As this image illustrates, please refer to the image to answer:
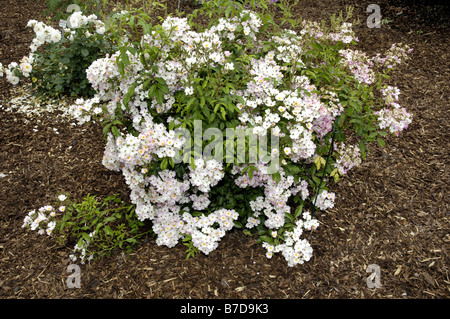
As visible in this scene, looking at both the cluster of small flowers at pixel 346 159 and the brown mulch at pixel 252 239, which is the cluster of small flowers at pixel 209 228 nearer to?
the brown mulch at pixel 252 239

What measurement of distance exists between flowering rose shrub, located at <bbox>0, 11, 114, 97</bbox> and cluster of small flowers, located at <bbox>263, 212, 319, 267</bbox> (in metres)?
2.73

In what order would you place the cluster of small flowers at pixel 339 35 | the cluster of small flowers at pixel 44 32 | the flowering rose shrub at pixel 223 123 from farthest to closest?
the cluster of small flowers at pixel 44 32 < the cluster of small flowers at pixel 339 35 < the flowering rose shrub at pixel 223 123

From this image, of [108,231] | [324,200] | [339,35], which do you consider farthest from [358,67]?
[108,231]

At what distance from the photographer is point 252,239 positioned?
2641 millimetres

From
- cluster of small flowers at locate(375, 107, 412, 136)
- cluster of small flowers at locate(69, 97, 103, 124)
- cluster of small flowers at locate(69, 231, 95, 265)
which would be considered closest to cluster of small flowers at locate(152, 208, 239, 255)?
cluster of small flowers at locate(69, 231, 95, 265)

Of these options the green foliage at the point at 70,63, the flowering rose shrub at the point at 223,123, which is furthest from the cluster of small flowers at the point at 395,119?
the green foliage at the point at 70,63

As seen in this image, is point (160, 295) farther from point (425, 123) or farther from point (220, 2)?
Result: point (425, 123)

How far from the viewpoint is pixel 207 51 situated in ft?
7.52

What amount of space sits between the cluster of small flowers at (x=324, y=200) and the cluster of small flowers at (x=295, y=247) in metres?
0.23

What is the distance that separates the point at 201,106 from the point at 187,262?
1120 millimetres

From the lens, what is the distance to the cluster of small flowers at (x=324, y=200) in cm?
277

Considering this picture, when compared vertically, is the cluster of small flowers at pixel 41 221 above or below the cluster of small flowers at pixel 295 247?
above

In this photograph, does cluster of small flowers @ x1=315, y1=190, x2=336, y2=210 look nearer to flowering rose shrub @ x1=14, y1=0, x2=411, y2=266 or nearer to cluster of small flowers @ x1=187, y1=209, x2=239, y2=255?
flowering rose shrub @ x1=14, y1=0, x2=411, y2=266
